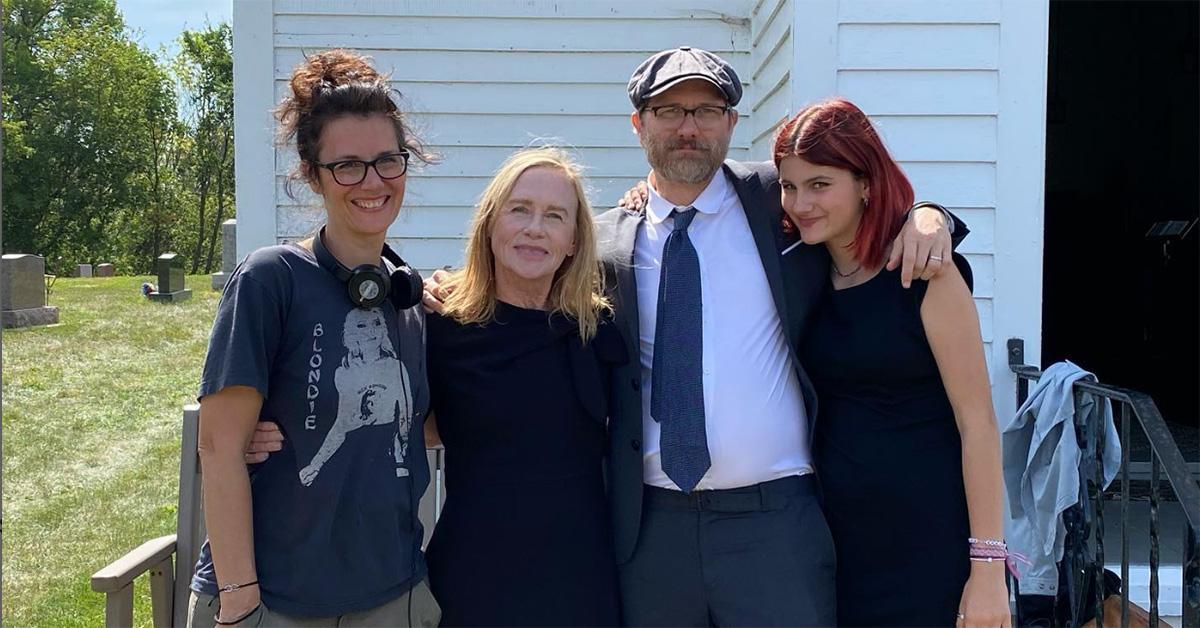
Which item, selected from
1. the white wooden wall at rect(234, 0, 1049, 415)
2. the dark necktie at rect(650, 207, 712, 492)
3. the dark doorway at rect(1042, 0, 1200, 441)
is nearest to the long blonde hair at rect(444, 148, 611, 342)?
the dark necktie at rect(650, 207, 712, 492)

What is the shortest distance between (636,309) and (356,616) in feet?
3.21

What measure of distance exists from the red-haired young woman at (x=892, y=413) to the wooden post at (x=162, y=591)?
2.02m

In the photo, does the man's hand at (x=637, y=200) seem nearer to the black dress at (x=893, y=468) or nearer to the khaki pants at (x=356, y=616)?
the black dress at (x=893, y=468)

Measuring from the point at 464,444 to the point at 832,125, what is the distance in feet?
3.73

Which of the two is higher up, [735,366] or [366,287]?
[366,287]

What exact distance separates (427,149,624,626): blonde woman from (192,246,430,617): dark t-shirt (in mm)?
235

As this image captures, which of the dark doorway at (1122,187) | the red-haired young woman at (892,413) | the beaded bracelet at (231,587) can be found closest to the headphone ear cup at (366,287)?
the beaded bracelet at (231,587)

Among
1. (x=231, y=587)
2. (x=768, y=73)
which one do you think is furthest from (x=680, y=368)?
(x=768, y=73)

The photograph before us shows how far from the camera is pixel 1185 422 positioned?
23.8ft

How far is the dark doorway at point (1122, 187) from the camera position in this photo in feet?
28.2

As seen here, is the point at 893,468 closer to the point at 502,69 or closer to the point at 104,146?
the point at 502,69

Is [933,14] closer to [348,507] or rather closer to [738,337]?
[738,337]

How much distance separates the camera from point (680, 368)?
234 centimetres

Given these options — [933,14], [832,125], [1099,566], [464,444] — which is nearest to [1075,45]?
[933,14]
